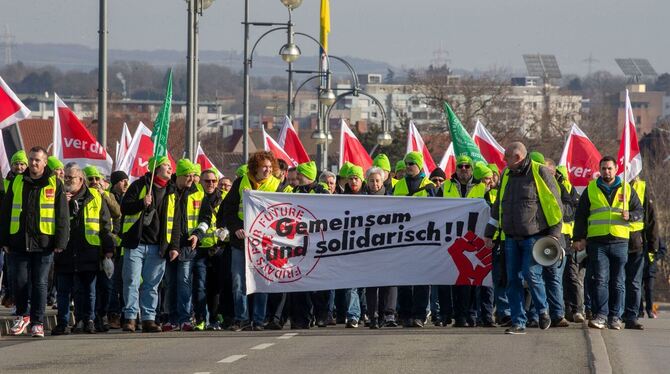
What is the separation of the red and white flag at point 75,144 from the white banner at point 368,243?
238 inches

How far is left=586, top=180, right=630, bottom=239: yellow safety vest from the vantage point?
54.4 feet

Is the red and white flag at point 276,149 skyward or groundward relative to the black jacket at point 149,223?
skyward

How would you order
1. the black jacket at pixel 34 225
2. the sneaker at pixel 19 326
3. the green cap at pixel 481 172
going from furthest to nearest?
the green cap at pixel 481 172 → the sneaker at pixel 19 326 → the black jacket at pixel 34 225

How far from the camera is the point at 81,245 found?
17078mm

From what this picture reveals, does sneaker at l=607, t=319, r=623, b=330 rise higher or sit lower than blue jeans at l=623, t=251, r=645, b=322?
lower

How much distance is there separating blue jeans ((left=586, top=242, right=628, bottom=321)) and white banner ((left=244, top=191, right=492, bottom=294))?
1.38 meters

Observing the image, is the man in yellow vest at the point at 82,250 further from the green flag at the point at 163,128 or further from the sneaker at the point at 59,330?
the green flag at the point at 163,128

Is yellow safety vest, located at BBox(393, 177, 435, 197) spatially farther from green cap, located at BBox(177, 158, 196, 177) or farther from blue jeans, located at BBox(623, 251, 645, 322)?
green cap, located at BBox(177, 158, 196, 177)

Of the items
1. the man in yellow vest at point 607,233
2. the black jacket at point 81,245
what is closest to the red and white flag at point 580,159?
the man in yellow vest at point 607,233

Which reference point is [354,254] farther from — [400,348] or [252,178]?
[400,348]

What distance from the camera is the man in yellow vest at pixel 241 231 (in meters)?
17.2

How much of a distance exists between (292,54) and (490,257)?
1799cm

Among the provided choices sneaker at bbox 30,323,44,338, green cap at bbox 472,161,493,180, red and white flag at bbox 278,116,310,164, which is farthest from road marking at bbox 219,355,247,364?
red and white flag at bbox 278,116,310,164

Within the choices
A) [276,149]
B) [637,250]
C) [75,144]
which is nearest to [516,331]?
[637,250]
